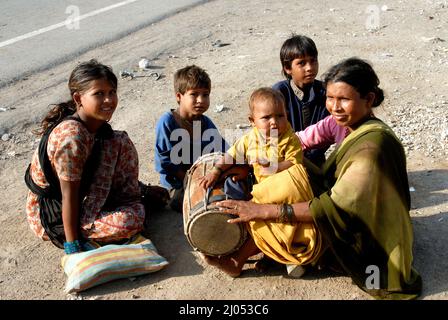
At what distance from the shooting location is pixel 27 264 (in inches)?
147

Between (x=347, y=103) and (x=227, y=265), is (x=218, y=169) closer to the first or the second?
(x=227, y=265)

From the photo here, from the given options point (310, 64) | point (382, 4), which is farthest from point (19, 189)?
point (382, 4)

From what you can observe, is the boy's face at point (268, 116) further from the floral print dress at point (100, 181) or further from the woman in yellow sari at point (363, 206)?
the floral print dress at point (100, 181)

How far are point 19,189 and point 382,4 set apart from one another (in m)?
7.46

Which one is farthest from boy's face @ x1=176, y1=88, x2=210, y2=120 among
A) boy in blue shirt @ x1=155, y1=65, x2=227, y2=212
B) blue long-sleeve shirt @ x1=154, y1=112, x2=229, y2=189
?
blue long-sleeve shirt @ x1=154, y1=112, x2=229, y2=189

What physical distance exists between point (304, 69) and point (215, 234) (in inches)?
68.9

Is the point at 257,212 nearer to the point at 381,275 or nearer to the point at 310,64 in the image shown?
the point at 381,275

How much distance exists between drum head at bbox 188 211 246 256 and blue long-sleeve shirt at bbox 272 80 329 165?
4.46 feet

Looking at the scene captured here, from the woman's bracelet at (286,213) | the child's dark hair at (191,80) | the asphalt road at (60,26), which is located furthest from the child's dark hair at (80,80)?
the asphalt road at (60,26)

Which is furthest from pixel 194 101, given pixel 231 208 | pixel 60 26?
pixel 60 26

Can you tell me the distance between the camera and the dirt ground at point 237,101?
3.47m

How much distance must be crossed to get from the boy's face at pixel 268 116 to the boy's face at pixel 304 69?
3.36ft

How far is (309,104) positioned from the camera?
453 cm

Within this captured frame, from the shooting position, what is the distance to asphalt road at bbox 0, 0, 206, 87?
7.27 metres
